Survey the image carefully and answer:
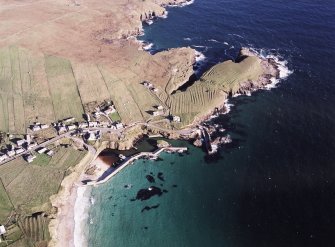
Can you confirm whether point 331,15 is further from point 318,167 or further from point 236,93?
point 318,167

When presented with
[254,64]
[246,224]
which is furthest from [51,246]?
[254,64]

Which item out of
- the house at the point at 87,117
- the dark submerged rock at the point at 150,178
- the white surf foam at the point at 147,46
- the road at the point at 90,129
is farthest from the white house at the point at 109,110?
the white surf foam at the point at 147,46

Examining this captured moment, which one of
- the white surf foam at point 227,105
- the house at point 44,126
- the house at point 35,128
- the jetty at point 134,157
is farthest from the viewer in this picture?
the white surf foam at point 227,105

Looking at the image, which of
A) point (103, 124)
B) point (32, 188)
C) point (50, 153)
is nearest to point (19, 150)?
point (50, 153)

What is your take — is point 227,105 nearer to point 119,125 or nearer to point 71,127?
point 119,125

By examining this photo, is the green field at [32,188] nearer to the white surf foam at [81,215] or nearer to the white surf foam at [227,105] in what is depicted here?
the white surf foam at [81,215]

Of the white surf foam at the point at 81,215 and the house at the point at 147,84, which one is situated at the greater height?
the house at the point at 147,84
